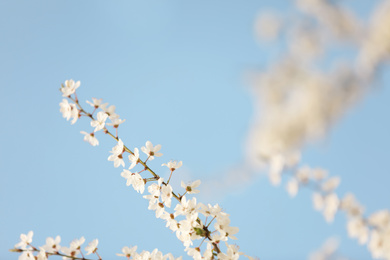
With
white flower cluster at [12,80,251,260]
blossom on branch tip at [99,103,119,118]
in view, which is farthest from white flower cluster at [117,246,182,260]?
blossom on branch tip at [99,103,119,118]

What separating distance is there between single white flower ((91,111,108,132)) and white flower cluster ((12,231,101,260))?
0.78ft

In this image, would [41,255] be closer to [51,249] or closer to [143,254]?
[51,249]

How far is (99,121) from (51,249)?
0.29m

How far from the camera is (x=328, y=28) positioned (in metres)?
2.83

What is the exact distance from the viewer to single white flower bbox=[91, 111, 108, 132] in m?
0.80

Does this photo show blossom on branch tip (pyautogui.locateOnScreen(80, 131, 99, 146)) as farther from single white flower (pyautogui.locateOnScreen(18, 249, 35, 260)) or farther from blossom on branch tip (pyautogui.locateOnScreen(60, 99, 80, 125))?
single white flower (pyautogui.locateOnScreen(18, 249, 35, 260))

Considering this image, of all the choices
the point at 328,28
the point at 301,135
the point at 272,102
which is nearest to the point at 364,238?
the point at 301,135

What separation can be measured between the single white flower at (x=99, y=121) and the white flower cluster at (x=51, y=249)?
238 millimetres

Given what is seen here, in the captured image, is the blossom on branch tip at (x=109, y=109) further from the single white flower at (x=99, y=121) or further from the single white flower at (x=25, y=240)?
the single white flower at (x=25, y=240)

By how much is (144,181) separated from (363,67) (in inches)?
92.8

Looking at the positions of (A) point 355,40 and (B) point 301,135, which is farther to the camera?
(B) point 301,135

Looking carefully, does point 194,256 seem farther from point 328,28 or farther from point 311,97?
point 328,28

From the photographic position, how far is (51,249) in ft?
2.47

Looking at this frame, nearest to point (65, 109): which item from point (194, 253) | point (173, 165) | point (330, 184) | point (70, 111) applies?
point (70, 111)
